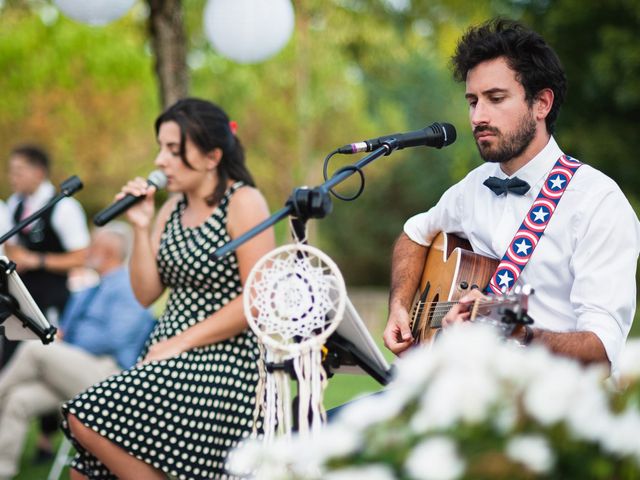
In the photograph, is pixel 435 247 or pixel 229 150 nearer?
pixel 435 247

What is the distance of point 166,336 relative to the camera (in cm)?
389

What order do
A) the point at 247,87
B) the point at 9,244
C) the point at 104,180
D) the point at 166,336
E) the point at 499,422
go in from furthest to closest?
the point at 104,180, the point at 247,87, the point at 9,244, the point at 166,336, the point at 499,422

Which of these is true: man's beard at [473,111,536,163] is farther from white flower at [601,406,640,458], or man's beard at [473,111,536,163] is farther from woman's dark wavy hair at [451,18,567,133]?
white flower at [601,406,640,458]

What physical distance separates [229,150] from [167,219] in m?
0.43

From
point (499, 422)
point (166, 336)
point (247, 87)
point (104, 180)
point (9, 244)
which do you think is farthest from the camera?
point (104, 180)

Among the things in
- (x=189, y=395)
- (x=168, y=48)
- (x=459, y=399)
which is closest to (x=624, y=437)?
(x=459, y=399)

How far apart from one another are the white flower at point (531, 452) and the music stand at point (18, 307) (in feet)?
7.69

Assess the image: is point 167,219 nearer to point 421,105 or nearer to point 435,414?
point 435,414

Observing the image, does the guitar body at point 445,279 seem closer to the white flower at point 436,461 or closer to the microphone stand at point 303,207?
the microphone stand at point 303,207

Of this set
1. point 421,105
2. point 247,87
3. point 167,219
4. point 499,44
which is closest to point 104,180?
point 247,87

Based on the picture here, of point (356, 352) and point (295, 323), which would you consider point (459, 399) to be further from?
point (356, 352)

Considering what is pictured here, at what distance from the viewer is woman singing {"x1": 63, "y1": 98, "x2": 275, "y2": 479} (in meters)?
3.60

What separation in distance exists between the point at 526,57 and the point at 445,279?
0.78 metres

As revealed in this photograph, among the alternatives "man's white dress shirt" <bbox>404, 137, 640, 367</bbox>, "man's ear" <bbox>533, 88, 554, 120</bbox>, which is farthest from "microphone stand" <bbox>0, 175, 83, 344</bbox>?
"man's ear" <bbox>533, 88, 554, 120</bbox>
